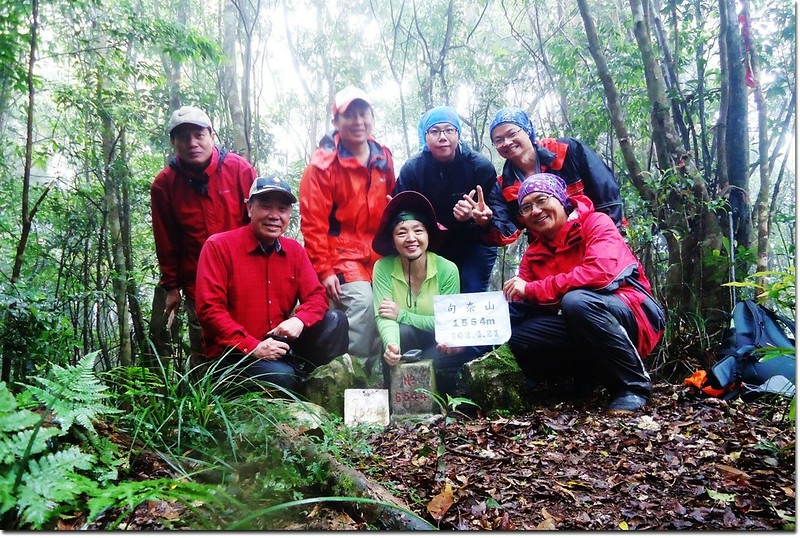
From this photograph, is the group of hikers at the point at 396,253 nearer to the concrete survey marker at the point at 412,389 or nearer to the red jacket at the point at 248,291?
the red jacket at the point at 248,291

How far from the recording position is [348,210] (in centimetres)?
383

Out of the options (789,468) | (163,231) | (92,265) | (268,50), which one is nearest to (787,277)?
(789,468)

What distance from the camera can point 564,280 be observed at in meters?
3.14

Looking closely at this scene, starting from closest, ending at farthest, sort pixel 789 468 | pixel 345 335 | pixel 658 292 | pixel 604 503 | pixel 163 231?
pixel 604 503 < pixel 789 468 < pixel 345 335 < pixel 163 231 < pixel 658 292

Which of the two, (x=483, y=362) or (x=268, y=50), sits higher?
(x=268, y=50)

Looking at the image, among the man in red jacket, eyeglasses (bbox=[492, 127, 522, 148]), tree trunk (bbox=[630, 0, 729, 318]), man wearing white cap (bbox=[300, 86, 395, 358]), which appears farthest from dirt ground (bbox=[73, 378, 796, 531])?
eyeglasses (bbox=[492, 127, 522, 148])

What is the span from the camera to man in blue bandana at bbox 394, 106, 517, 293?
3.69 meters

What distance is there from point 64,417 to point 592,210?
3.08m

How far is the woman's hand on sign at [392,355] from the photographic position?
3.22 meters

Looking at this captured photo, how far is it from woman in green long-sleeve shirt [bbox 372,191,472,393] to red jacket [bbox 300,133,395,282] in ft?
0.78

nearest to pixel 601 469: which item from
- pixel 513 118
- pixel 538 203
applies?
pixel 538 203

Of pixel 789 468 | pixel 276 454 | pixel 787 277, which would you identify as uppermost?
pixel 787 277

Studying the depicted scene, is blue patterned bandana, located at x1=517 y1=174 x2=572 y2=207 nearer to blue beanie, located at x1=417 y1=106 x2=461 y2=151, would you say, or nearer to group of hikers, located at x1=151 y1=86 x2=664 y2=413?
group of hikers, located at x1=151 y1=86 x2=664 y2=413

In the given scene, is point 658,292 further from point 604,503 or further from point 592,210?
point 604,503
